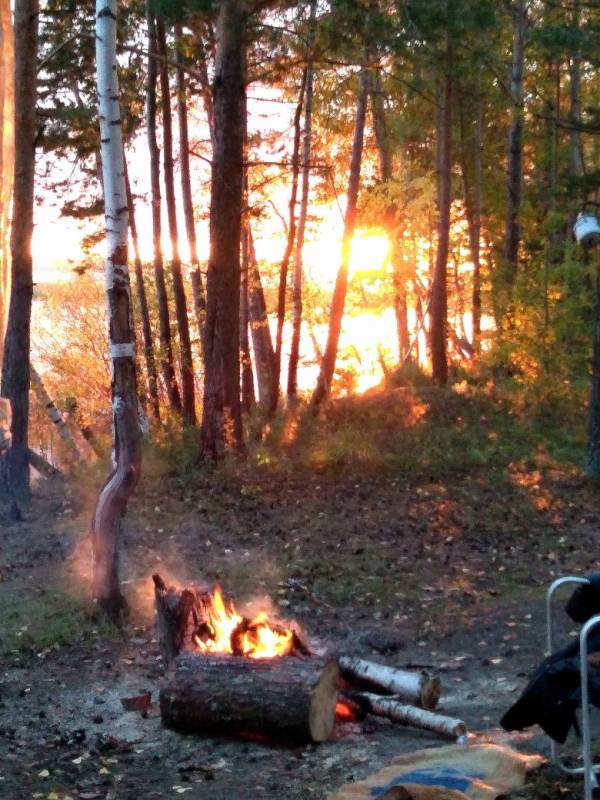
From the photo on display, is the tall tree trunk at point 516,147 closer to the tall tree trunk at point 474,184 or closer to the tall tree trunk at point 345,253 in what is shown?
the tall tree trunk at point 474,184

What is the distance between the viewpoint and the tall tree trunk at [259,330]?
21844mm

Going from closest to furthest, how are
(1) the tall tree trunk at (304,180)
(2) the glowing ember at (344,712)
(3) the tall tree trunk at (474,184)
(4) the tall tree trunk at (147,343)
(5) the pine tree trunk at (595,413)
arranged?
(2) the glowing ember at (344,712)
(5) the pine tree trunk at (595,413)
(1) the tall tree trunk at (304,180)
(4) the tall tree trunk at (147,343)
(3) the tall tree trunk at (474,184)

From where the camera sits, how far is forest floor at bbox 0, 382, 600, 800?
19.1ft

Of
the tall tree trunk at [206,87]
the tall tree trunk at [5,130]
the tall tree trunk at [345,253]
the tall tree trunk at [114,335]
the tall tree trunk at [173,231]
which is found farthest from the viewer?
the tall tree trunk at [345,253]

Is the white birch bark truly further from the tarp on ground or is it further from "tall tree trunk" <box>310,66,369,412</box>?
"tall tree trunk" <box>310,66,369,412</box>

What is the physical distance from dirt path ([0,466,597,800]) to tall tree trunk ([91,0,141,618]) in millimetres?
620

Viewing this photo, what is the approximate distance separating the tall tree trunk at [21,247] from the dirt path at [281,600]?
3.14 ft

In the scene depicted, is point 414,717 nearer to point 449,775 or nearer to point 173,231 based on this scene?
point 449,775

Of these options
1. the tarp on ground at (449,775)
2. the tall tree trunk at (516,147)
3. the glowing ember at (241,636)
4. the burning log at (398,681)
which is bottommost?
the burning log at (398,681)

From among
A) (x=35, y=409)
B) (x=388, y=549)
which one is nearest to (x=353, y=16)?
(x=388, y=549)

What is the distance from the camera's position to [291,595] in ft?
33.2

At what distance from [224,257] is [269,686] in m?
9.78

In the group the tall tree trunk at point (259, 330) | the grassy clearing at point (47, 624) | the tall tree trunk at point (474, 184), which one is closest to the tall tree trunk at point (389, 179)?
the tall tree trunk at point (474, 184)

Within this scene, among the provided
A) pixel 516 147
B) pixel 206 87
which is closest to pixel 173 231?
pixel 206 87
